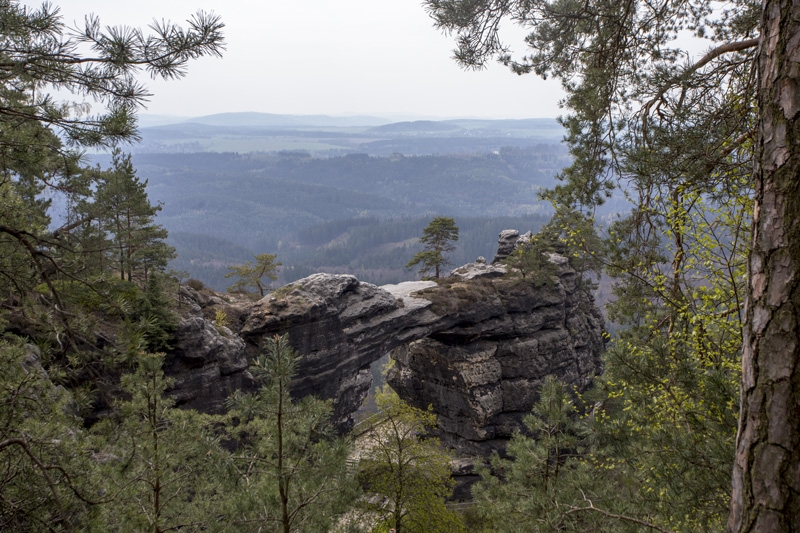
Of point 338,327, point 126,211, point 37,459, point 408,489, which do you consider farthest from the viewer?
point 338,327

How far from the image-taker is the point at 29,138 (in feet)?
17.0

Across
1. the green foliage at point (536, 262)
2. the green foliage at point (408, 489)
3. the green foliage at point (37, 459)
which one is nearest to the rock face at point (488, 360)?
the green foliage at point (536, 262)

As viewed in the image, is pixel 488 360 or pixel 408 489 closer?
pixel 408 489

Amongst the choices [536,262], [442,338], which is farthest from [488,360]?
[536,262]

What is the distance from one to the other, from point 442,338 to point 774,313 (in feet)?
104

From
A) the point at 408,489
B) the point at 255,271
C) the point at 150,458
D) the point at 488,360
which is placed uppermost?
the point at 150,458

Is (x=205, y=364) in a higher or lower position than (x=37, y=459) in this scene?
lower

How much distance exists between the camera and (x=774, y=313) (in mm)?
2555

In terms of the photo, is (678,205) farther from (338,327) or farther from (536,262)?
(536,262)

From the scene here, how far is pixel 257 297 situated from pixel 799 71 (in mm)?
30353

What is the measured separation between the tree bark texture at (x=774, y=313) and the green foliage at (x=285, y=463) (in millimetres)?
5212

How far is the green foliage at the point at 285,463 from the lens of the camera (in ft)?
22.9

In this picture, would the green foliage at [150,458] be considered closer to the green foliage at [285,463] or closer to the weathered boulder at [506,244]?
the green foliage at [285,463]

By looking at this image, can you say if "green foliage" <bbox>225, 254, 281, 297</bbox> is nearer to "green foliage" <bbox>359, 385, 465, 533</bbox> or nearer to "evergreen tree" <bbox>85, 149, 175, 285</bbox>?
"evergreen tree" <bbox>85, 149, 175, 285</bbox>
